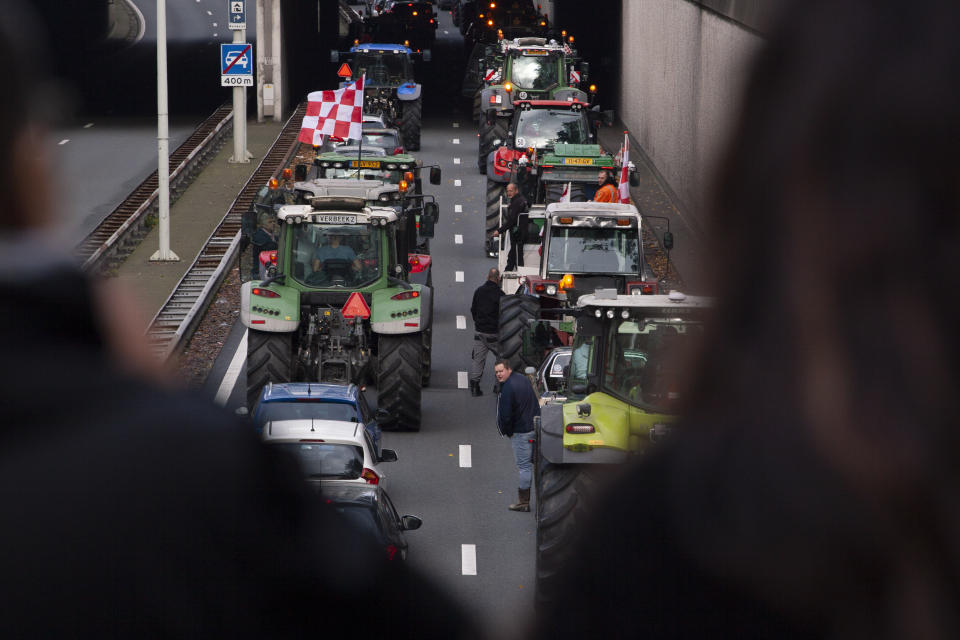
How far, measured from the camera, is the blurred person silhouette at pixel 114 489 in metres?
1.19

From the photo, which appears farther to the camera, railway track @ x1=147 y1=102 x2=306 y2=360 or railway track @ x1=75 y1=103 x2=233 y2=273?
railway track @ x1=75 y1=103 x2=233 y2=273

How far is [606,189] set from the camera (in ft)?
81.4

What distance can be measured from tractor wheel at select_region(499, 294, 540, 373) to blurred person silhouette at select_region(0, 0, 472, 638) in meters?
18.2

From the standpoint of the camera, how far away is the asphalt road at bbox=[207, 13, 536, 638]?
580 inches

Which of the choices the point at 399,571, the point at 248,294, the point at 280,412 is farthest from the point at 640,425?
the point at 399,571

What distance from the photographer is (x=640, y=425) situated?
11961 millimetres

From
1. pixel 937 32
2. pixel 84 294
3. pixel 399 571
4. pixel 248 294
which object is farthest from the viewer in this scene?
pixel 248 294

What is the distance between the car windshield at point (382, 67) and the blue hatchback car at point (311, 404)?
95.0 feet

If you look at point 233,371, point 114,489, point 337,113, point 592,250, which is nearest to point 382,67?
point 337,113

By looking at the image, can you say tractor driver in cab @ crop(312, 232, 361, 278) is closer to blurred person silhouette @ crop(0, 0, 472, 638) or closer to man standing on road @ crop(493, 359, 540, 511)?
man standing on road @ crop(493, 359, 540, 511)

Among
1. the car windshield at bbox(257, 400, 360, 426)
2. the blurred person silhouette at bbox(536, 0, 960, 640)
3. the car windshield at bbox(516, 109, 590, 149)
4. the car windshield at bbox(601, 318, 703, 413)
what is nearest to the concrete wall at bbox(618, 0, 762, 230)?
the car windshield at bbox(516, 109, 590, 149)

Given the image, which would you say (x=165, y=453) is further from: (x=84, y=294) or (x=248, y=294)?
(x=248, y=294)

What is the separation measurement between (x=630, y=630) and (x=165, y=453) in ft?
1.38

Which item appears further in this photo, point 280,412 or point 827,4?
point 280,412
